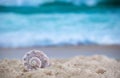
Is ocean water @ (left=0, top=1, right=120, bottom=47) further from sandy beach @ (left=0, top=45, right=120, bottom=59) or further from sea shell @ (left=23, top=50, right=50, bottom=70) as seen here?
sea shell @ (left=23, top=50, right=50, bottom=70)

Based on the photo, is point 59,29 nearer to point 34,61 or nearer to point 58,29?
point 58,29

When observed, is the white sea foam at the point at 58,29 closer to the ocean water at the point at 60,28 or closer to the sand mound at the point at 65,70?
the ocean water at the point at 60,28

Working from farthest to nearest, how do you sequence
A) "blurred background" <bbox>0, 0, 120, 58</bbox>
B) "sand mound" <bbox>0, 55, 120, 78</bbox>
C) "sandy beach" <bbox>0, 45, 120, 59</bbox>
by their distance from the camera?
"blurred background" <bbox>0, 0, 120, 58</bbox>, "sandy beach" <bbox>0, 45, 120, 59</bbox>, "sand mound" <bbox>0, 55, 120, 78</bbox>

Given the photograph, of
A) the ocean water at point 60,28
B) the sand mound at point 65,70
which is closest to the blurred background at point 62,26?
the ocean water at point 60,28

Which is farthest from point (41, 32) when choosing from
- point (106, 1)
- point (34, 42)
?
point (106, 1)

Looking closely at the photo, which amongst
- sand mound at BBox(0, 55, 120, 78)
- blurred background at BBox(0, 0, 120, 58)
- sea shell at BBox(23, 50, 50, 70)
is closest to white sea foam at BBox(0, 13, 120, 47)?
blurred background at BBox(0, 0, 120, 58)
